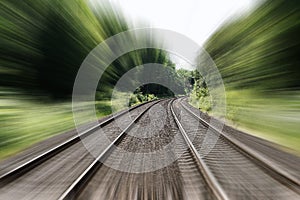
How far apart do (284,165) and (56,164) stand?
468 cm

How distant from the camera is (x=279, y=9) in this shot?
35.6ft

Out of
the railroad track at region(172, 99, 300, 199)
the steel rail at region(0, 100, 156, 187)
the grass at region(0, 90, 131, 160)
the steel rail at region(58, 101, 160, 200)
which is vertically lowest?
the railroad track at region(172, 99, 300, 199)

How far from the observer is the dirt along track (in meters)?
3.42

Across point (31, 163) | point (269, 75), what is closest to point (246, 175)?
point (31, 163)

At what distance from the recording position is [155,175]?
4051mm

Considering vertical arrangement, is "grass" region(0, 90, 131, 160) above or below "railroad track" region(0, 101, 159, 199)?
above

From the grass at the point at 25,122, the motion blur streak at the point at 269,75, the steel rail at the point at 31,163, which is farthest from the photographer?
the motion blur streak at the point at 269,75

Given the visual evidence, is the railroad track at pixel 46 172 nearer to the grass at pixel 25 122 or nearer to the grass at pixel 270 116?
the grass at pixel 25 122

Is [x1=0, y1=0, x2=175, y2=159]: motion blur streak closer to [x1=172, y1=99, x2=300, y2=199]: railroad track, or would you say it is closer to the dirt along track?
the dirt along track

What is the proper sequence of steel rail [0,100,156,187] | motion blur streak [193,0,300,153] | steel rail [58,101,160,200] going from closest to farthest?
1. steel rail [58,101,160,200]
2. steel rail [0,100,156,187]
3. motion blur streak [193,0,300,153]

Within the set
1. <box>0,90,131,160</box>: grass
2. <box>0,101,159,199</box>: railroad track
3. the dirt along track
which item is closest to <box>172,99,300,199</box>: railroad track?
the dirt along track

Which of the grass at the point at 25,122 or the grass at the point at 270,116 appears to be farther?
the grass at the point at 270,116

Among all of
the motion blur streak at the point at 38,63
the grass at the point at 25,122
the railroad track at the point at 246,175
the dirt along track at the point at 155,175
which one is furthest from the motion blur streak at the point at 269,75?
the motion blur streak at the point at 38,63

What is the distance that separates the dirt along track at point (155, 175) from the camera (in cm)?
342
